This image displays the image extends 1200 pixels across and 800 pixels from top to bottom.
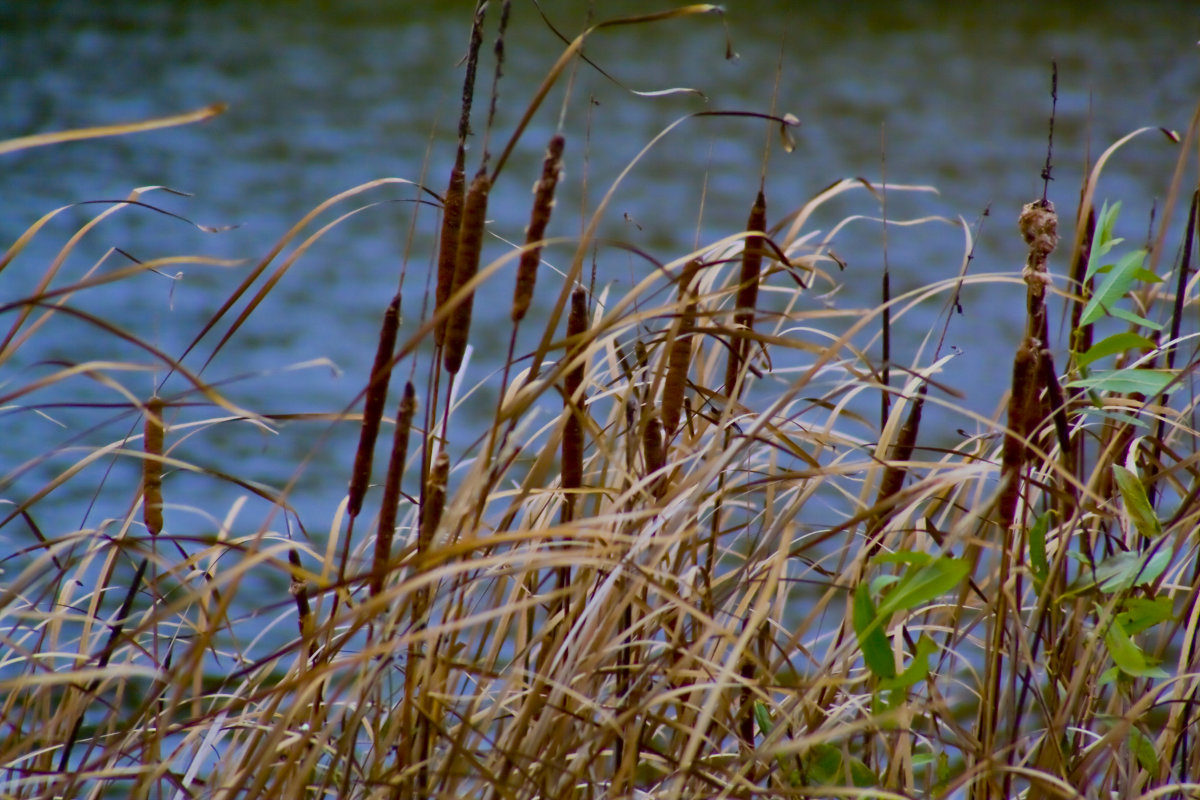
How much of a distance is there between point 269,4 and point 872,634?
186 inches

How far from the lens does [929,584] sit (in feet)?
1.28

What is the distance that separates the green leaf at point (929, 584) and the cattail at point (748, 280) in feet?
0.35

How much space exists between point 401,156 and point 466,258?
8.17 ft

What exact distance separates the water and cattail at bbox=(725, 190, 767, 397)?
671mm

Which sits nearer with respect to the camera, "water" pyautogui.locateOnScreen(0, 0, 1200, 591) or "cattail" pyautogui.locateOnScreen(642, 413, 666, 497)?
"cattail" pyautogui.locateOnScreen(642, 413, 666, 497)

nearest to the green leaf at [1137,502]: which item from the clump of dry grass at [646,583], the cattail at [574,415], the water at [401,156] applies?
the clump of dry grass at [646,583]

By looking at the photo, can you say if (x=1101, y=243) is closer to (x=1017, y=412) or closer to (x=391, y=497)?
(x=1017, y=412)

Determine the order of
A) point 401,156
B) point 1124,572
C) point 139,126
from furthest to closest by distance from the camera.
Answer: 1. point 401,156
2. point 1124,572
3. point 139,126

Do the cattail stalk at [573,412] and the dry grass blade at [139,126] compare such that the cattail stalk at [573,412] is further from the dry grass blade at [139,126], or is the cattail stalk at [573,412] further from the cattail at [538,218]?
the dry grass blade at [139,126]

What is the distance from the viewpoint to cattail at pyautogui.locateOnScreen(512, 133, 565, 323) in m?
0.36

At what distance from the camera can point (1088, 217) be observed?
554 mm

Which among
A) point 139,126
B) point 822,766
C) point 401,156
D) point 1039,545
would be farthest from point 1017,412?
point 401,156

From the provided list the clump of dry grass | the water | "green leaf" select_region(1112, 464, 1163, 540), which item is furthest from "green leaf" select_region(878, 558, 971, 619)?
the water

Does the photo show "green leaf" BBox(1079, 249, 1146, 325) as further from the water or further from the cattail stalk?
the water
